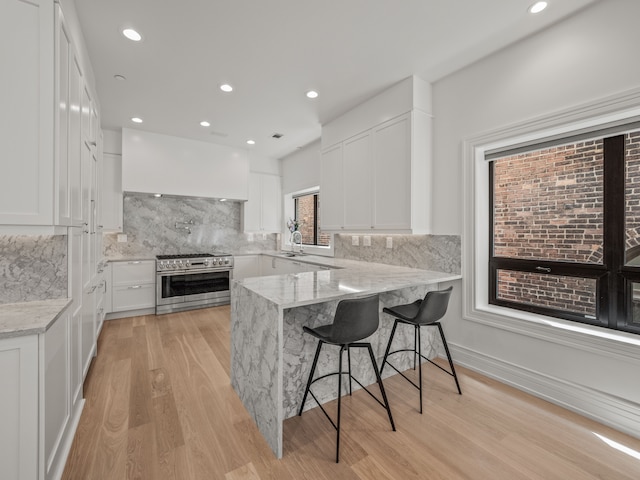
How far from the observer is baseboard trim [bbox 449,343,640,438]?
187 cm

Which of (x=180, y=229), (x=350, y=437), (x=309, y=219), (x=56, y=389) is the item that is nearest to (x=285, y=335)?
(x=350, y=437)

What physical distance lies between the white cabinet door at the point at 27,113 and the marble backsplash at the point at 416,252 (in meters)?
2.95

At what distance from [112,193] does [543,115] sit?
17.3 ft

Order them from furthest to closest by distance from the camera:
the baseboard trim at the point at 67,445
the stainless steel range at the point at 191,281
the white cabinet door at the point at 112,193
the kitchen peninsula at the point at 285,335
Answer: the stainless steel range at the point at 191,281
the white cabinet door at the point at 112,193
the kitchen peninsula at the point at 285,335
the baseboard trim at the point at 67,445

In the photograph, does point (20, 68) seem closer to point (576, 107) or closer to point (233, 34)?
point (233, 34)

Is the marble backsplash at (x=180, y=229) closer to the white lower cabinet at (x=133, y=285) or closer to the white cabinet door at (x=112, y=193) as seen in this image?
the white cabinet door at (x=112, y=193)

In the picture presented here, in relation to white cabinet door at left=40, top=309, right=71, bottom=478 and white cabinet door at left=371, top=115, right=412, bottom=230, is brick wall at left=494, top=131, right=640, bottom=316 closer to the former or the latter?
white cabinet door at left=371, top=115, right=412, bottom=230

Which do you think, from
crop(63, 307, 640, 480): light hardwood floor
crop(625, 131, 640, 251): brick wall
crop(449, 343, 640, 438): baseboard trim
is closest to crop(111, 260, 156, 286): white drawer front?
crop(63, 307, 640, 480): light hardwood floor

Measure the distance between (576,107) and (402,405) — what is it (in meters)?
2.46

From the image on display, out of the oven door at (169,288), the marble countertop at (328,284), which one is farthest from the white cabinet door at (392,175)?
the oven door at (169,288)

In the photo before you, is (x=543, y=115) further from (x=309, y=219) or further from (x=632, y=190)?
(x=309, y=219)

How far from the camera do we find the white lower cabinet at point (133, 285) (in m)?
4.18

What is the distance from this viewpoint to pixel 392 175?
3041 millimetres

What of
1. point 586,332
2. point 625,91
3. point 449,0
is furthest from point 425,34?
point 586,332
